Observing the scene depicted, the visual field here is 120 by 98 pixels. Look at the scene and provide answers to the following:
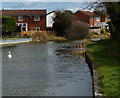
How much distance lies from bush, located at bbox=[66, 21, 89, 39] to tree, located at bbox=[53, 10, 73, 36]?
4.84 ft

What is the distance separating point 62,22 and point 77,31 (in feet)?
14.1

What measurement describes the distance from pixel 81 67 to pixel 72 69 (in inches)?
44.2

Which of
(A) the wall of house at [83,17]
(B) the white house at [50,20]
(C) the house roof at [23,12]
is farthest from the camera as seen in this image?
(A) the wall of house at [83,17]

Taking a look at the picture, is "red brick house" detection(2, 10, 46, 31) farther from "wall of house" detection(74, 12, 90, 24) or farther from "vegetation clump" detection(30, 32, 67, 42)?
"wall of house" detection(74, 12, 90, 24)

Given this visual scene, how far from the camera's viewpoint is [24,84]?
13.6 m

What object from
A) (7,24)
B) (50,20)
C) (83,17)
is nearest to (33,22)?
(50,20)

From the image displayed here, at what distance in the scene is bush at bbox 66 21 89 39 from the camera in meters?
60.6

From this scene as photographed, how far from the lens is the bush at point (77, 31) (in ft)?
199

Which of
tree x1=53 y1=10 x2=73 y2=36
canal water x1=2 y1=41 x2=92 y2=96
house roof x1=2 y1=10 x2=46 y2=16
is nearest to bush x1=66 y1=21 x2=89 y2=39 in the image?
tree x1=53 y1=10 x2=73 y2=36

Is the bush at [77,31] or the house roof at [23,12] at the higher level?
the house roof at [23,12]

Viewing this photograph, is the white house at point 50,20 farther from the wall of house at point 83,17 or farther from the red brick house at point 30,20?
the wall of house at point 83,17

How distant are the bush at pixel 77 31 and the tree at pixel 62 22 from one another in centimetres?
148

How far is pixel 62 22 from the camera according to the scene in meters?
63.1

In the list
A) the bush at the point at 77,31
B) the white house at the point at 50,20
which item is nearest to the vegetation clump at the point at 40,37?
the bush at the point at 77,31
